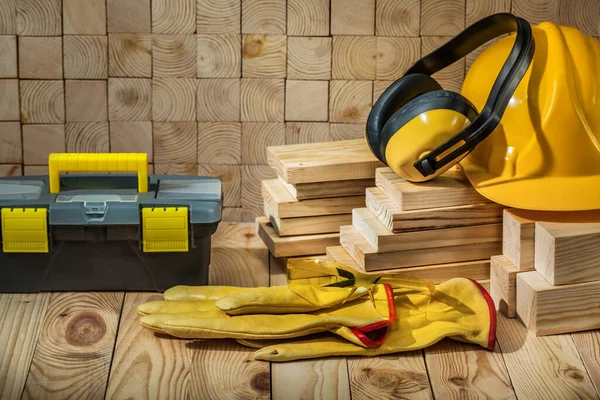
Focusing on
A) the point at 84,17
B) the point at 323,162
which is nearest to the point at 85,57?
the point at 84,17

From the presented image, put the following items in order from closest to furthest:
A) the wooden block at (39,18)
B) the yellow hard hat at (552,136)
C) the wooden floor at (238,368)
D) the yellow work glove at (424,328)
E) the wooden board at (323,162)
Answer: the wooden floor at (238,368) < the yellow work glove at (424,328) < the yellow hard hat at (552,136) < the wooden board at (323,162) < the wooden block at (39,18)

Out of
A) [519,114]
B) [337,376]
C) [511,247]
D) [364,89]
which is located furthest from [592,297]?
[364,89]

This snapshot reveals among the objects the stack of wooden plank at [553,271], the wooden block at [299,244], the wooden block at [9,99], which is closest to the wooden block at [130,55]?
the wooden block at [9,99]

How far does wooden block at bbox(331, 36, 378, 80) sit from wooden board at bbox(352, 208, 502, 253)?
0.55m

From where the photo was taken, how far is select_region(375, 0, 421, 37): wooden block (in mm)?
2625

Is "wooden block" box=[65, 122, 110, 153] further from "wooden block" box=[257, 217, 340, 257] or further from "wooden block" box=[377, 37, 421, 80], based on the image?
"wooden block" box=[377, 37, 421, 80]

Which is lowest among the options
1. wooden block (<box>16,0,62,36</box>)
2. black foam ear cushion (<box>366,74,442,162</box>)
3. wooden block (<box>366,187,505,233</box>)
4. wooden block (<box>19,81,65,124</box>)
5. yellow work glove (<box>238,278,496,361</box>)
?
yellow work glove (<box>238,278,496,361</box>)

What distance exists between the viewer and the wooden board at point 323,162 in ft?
7.83

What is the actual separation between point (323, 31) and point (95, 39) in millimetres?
650

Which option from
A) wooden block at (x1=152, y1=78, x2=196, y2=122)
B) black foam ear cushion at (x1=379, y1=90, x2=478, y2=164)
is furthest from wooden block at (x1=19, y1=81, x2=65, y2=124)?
black foam ear cushion at (x1=379, y1=90, x2=478, y2=164)

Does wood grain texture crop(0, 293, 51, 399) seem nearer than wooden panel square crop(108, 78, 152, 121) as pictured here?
Yes

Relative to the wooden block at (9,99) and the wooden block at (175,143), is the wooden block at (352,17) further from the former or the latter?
the wooden block at (9,99)

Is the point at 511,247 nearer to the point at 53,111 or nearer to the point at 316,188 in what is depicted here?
the point at 316,188

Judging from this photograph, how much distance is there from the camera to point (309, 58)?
2668mm
